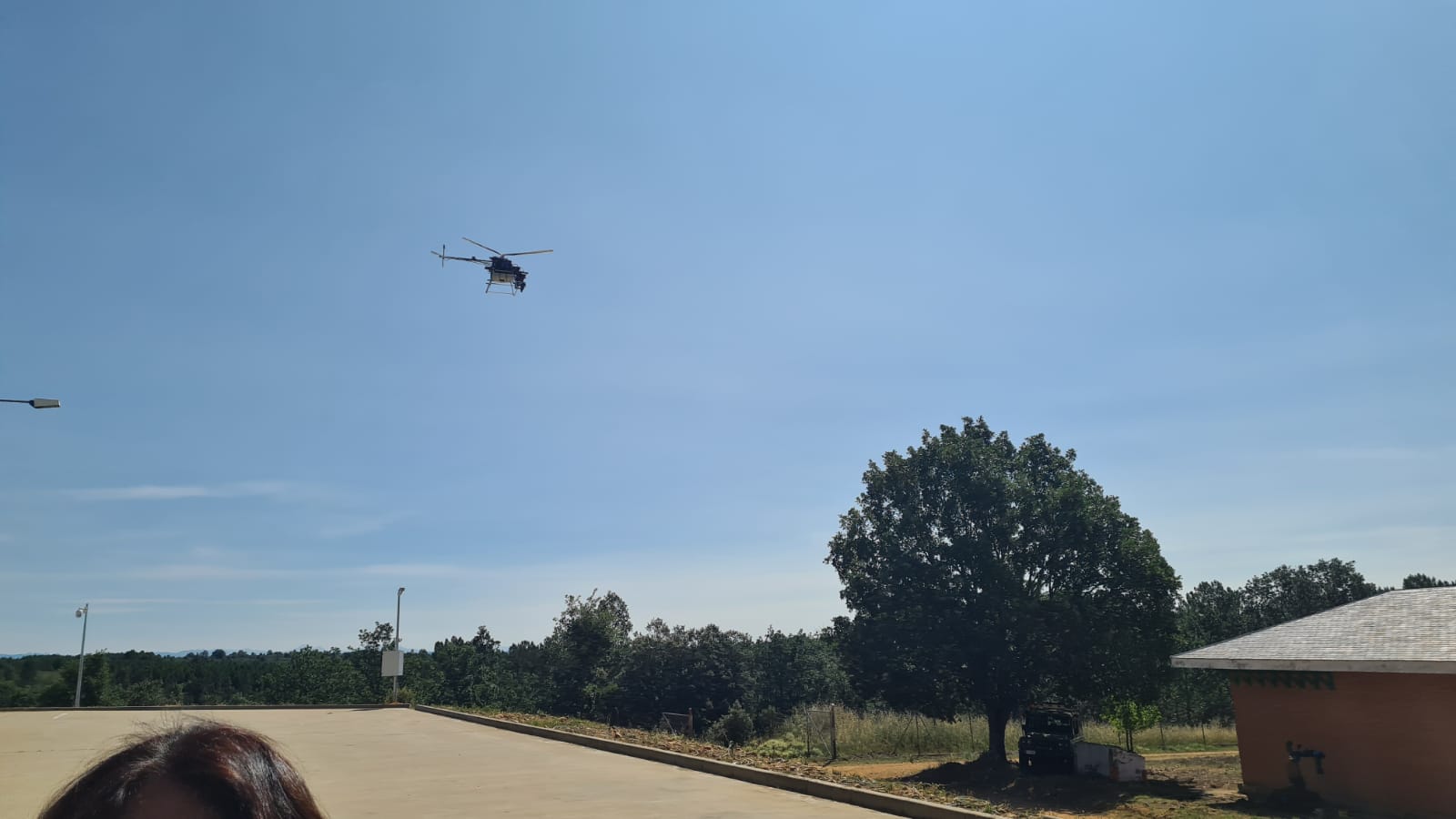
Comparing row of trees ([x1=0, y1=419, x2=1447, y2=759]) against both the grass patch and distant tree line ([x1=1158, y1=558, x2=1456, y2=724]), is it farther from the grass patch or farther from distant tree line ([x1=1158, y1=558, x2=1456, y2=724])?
distant tree line ([x1=1158, y1=558, x2=1456, y2=724])

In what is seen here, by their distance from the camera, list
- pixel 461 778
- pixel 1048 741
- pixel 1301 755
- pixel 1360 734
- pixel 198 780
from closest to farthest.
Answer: pixel 198 780 → pixel 461 778 → pixel 1360 734 → pixel 1301 755 → pixel 1048 741

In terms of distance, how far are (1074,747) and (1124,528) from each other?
8669mm

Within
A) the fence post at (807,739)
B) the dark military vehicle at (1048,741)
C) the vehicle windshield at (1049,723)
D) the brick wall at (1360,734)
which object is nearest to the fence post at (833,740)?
the fence post at (807,739)

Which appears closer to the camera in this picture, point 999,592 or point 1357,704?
point 1357,704

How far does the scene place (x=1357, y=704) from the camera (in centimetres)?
1705

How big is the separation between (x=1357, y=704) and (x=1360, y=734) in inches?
23.3

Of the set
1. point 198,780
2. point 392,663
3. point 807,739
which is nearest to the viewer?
point 198,780

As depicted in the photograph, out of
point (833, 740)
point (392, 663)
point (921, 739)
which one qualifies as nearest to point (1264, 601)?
point (921, 739)

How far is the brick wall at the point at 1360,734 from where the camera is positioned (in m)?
15.7

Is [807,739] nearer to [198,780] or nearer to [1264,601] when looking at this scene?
[198,780]

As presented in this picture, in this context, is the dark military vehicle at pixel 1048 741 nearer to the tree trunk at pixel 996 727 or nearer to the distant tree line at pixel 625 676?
the tree trunk at pixel 996 727

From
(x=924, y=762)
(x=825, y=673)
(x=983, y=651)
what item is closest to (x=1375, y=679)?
(x=983, y=651)

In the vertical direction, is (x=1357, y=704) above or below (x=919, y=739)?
above

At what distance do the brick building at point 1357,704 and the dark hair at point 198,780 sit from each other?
782 inches
